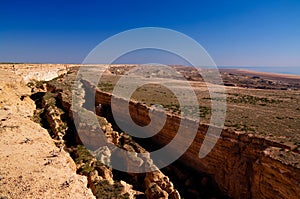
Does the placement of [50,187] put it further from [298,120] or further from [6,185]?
[298,120]

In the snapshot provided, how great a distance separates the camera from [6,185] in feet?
27.6

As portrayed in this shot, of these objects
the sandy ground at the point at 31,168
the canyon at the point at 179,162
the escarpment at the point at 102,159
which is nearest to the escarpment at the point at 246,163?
the canyon at the point at 179,162

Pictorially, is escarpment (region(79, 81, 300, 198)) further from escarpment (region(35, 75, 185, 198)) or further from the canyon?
escarpment (region(35, 75, 185, 198))

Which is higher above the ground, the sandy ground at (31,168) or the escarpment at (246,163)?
the sandy ground at (31,168)

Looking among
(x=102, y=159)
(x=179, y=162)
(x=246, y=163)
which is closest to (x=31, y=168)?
(x=102, y=159)

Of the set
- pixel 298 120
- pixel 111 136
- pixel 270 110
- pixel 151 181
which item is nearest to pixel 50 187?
pixel 151 181

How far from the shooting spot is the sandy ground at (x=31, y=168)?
8.28 m

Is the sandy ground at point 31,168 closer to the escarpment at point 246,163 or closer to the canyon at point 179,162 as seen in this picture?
the canyon at point 179,162

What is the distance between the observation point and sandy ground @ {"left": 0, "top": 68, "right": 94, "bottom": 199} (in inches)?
326

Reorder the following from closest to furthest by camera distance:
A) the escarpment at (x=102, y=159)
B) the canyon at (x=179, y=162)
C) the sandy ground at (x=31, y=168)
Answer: the sandy ground at (x=31, y=168) < the canyon at (x=179, y=162) < the escarpment at (x=102, y=159)

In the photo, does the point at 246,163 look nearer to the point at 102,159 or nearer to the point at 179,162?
the point at 179,162

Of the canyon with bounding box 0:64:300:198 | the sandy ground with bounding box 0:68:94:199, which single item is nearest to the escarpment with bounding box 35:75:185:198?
the canyon with bounding box 0:64:300:198

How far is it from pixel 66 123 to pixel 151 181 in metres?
8.69

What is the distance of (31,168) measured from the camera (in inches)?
384
